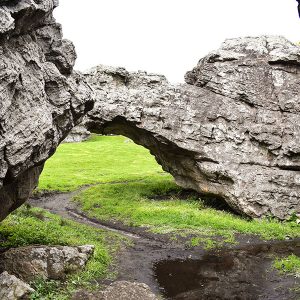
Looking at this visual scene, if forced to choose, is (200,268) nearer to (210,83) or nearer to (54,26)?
(54,26)

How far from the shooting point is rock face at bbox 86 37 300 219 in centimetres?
3650

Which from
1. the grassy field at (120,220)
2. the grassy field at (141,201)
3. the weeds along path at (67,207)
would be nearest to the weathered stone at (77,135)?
the grassy field at (141,201)

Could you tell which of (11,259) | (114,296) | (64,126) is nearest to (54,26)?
(64,126)

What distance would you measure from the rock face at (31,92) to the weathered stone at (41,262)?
2562mm

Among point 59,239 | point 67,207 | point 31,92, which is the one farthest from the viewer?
point 67,207

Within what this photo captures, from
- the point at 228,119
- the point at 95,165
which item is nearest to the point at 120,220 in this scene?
the point at 228,119

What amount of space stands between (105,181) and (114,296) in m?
37.4

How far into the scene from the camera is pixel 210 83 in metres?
39.0

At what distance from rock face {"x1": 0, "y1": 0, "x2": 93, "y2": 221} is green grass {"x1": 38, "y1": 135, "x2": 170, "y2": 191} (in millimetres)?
30140

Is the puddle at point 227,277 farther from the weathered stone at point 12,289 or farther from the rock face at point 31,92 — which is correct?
the rock face at point 31,92

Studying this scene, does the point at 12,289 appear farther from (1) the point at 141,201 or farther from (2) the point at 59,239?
(1) the point at 141,201

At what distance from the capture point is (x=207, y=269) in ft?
82.0

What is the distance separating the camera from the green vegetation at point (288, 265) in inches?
954

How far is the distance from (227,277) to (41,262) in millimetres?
10828
